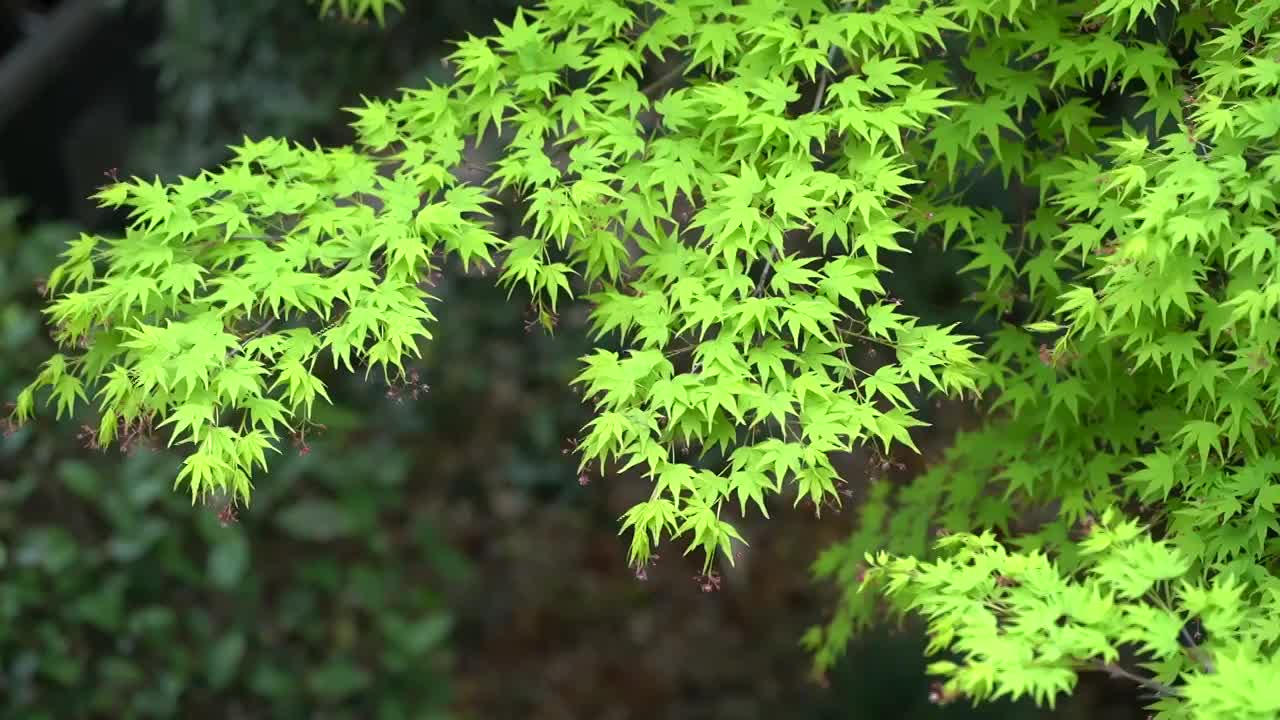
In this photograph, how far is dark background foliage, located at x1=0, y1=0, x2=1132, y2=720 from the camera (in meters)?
5.45

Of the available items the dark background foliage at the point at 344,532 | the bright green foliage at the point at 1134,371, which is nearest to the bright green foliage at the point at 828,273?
the bright green foliage at the point at 1134,371

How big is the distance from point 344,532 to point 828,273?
12.3ft

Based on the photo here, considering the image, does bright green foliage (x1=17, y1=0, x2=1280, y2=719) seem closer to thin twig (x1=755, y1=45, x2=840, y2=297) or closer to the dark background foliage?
thin twig (x1=755, y1=45, x2=840, y2=297)

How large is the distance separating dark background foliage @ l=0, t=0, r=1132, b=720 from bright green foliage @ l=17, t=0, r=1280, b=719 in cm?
166

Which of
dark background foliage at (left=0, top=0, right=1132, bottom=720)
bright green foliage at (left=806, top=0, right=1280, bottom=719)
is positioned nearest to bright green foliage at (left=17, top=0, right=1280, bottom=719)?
bright green foliage at (left=806, top=0, right=1280, bottom=719)

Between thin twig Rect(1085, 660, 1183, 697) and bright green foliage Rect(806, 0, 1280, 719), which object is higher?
bright green foliage Rect(806, 0, 1280, 719)

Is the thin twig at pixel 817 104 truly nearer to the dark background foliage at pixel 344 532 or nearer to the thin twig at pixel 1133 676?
the thin twig at pixel 1133 676

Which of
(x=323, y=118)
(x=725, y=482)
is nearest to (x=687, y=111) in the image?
(x=725, y=482)

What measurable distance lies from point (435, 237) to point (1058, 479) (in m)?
1.76

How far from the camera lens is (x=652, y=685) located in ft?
Result: 23.0

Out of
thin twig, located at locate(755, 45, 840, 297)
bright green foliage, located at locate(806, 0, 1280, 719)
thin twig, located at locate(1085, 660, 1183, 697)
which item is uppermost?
thin twig, located at locate(755, 45, 840, 297)

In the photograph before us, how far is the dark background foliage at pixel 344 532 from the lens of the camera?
5.45 metres

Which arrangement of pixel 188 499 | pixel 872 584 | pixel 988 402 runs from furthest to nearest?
pixel 188 499 < pixel 988 402 < pixel 872 584

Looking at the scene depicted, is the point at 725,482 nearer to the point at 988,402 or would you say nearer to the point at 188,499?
the point at 988,402
